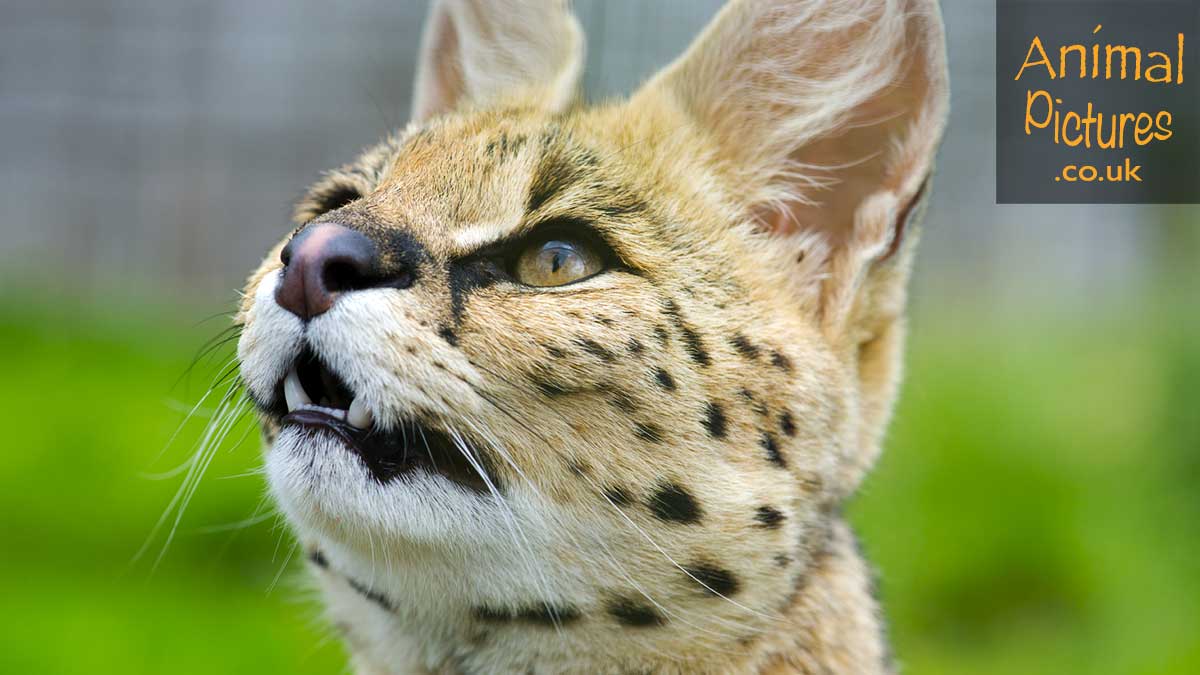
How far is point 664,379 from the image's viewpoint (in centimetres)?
282

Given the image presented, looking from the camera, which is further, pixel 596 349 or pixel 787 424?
pixel 787 424

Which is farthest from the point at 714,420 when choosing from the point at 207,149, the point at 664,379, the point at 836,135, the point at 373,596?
the point at 207,149

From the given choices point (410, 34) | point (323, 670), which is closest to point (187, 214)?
point (410, 34)

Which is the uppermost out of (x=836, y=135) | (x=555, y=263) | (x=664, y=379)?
(x=836, y=135)

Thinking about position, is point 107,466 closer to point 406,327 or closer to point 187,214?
point 187,214

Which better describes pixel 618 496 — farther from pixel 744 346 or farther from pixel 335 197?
pixel 335 197

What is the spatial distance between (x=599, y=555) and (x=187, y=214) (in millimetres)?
9218

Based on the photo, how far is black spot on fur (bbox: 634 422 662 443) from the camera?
2.77 meters

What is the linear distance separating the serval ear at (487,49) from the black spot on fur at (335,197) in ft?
2.50

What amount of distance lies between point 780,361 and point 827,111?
0.88 m

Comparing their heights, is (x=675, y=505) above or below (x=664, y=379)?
below

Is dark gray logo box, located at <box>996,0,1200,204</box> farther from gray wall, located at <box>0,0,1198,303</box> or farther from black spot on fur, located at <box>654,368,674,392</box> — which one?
black spot on fur, located at <box>654,368,674,392</box>

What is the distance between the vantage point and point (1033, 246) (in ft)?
32.7

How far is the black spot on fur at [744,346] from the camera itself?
9.72ft
